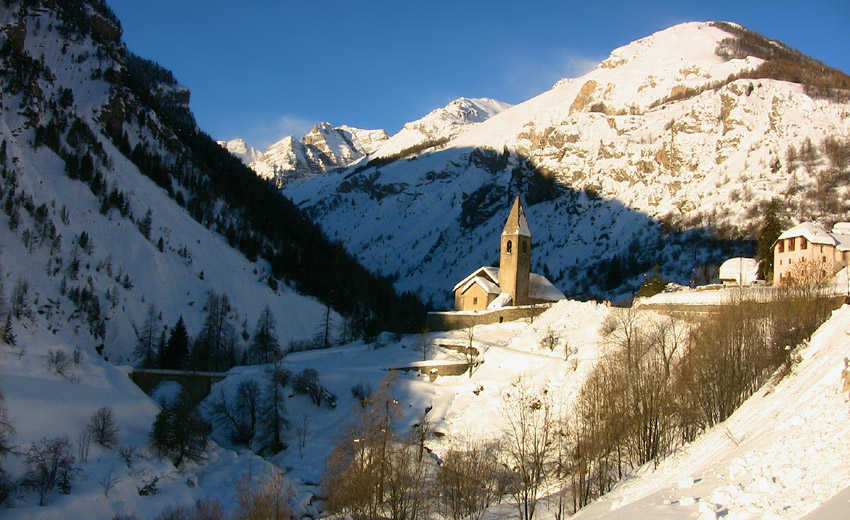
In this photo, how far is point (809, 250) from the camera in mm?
54281

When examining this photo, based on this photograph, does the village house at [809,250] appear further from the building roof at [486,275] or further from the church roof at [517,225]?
the building roof at [486,275]

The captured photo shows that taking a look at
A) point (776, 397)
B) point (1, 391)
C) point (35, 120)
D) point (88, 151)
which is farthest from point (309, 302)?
point (776, 397)

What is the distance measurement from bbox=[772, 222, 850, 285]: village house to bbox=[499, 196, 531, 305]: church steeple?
2475cm

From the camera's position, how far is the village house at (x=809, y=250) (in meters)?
53.2

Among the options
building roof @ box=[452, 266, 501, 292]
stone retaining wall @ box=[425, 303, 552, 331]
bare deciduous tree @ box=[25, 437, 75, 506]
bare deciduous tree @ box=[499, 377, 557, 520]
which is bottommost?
bare deciduous tree @ box=[25, 437, 75, 506]

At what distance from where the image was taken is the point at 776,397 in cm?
2569

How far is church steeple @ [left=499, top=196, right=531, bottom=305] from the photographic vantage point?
73.1 meters

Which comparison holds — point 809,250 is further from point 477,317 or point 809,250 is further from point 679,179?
point 679,179

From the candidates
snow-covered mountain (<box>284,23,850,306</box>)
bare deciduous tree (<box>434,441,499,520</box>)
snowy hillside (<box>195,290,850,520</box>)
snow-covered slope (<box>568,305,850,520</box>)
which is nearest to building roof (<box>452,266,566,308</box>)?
snowy hillside (<box>195,290,850,520</box>)

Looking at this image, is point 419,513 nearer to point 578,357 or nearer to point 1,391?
point 578,357

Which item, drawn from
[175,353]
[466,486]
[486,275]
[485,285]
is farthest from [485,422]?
[175,353]

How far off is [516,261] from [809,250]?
28.2 metres

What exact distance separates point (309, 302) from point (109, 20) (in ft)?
254

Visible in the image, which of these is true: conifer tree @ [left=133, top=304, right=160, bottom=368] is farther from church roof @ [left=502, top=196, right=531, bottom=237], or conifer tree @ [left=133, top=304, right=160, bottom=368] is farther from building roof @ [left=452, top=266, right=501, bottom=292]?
church roof @ [left=502, top=196, right=531, bottom=237]
